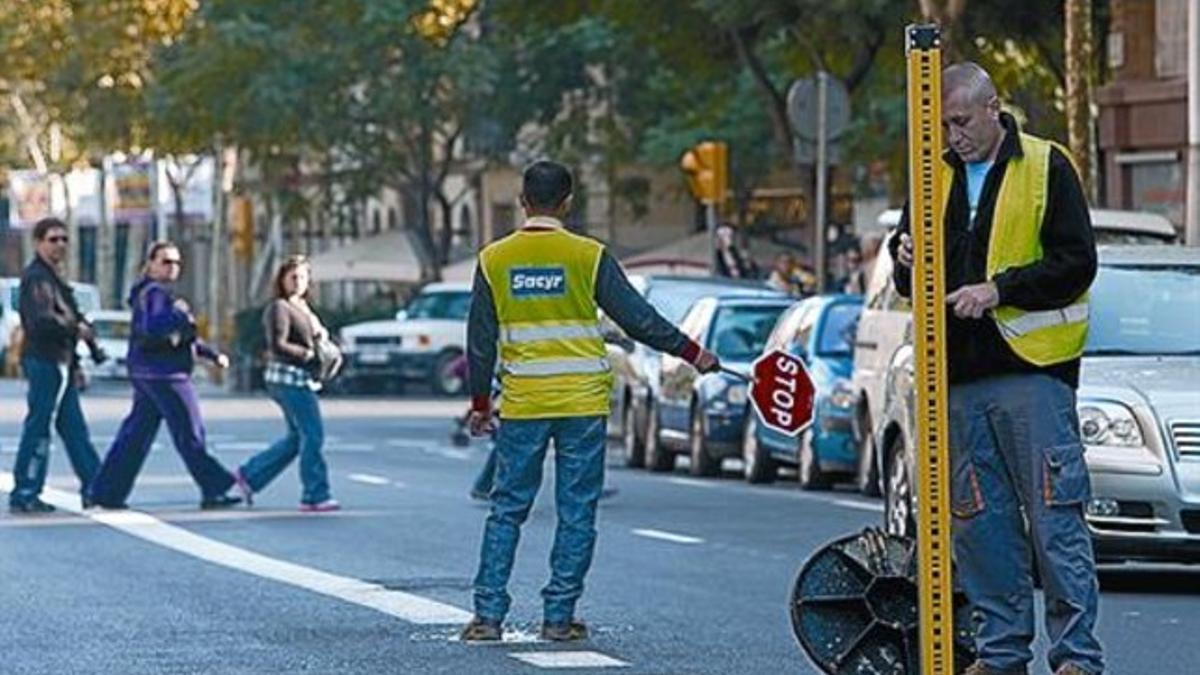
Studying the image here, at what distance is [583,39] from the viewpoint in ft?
188

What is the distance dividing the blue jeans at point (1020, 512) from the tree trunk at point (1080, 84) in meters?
19.1

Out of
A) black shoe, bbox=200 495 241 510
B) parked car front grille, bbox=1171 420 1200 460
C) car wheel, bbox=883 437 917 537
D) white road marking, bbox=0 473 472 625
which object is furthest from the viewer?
black shoe, bbox=200 495 241 510

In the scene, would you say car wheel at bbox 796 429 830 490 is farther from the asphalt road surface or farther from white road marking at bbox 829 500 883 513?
white road marking at bbox 829 500 883 513

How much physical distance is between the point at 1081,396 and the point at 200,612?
3.80 m

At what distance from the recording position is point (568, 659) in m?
12.9

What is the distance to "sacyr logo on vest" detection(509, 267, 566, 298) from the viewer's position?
1370 centimetres

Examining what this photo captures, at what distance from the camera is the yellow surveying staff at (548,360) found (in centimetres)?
1364

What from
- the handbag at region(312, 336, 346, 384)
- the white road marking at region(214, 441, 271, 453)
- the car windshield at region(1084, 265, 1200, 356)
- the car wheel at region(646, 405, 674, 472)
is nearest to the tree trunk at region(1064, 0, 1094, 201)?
the car wheel at region(646, 405, 674, 472)

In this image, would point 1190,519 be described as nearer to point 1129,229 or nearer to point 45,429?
point 1129,229

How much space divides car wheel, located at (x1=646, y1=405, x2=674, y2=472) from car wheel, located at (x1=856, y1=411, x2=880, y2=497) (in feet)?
17.7

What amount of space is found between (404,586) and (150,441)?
7.29 m

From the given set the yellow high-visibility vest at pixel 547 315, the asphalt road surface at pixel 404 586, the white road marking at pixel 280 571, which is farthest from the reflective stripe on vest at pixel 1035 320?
the white road marking at pixel 280 571

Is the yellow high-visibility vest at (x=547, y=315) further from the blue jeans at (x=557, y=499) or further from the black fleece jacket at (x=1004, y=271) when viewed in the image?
the black fleece jacket at (x=1004, y=271)

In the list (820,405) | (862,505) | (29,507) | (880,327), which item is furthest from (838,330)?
(29,507)
